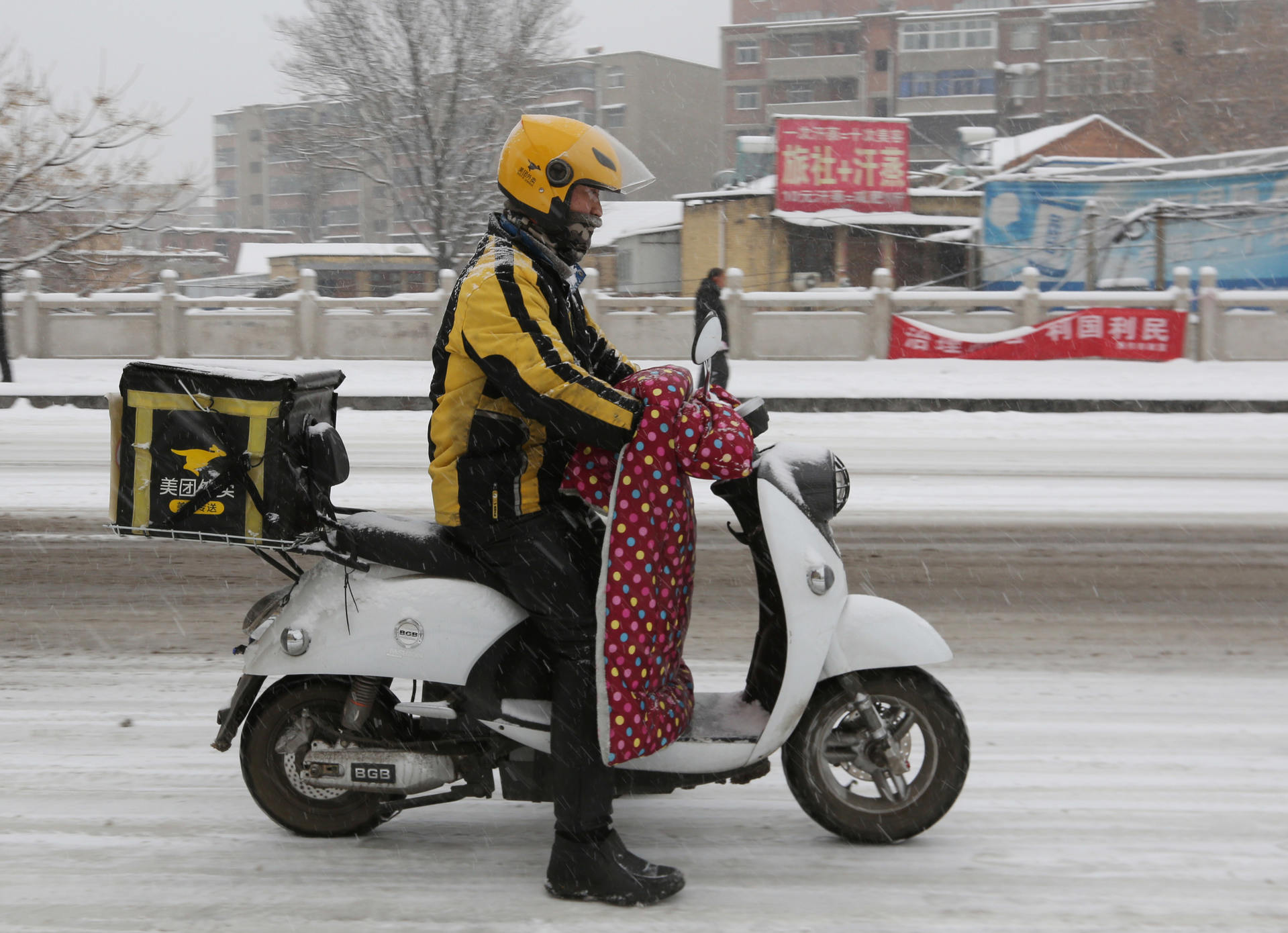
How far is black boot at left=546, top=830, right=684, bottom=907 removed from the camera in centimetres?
330

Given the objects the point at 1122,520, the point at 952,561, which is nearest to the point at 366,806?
the point at 952,561

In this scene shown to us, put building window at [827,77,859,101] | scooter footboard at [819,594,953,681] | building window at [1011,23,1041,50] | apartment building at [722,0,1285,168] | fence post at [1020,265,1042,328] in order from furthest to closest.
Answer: building window at [827,77,859,101]
building window at [1011,23,1041,50]
apartment building at [722,0,1285,168]
fence post at [1020,265,1042,328]
scooter footboard at [819,594,953,681]

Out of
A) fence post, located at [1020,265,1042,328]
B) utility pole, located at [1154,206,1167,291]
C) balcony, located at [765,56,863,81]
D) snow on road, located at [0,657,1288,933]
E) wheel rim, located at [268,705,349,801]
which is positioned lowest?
snow on road, located at [0,657,1288,933]

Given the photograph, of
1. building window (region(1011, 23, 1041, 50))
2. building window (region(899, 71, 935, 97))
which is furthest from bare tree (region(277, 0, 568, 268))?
building window (region(1011, 23, 1041, 50))

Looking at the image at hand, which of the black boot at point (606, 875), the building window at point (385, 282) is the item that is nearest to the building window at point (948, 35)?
the building window at point (385, 282)

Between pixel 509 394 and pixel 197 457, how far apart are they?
879mm

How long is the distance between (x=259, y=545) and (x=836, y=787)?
1714 millimetres

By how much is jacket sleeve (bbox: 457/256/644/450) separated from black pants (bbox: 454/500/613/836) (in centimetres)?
32

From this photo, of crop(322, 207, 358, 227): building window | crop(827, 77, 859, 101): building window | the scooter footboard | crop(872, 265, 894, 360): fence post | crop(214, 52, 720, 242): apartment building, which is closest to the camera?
the scooter footboard

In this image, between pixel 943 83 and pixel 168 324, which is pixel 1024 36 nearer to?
pixel 943 83

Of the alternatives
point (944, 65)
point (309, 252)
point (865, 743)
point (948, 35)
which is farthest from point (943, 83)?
point (865, 743)

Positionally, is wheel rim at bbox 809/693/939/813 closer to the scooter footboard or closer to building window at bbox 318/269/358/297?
the scooter footboard

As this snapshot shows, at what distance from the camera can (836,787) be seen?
3623mm

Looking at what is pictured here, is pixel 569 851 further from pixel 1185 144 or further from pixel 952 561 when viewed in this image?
pixel 1185 144
